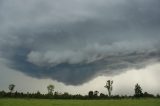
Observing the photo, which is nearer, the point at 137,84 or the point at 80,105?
the point at 80,105

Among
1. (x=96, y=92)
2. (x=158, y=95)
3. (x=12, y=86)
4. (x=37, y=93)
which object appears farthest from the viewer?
(x=12, y=86)

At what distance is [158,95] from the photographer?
135375 mm

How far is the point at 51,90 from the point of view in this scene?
188 m

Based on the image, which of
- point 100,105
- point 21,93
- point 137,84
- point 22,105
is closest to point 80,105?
point 100,105

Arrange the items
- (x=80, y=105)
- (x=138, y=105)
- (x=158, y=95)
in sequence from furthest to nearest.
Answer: (x=158, y=95) < (x=80, y=105) < (x=138, y=105)

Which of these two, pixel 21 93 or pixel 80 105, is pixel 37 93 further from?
pixel 80 105

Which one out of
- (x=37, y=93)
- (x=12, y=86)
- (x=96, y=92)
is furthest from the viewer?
(x=12, y=86)

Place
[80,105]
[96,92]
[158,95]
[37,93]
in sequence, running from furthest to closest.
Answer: [96,92] → [37,93] → [158,95] → [80,105]

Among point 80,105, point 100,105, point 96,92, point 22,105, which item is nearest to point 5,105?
point 22,105

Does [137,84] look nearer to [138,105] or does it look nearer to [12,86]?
[12,86]

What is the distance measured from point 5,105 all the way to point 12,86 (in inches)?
4351

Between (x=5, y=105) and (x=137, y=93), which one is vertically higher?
(x=137, y=93)

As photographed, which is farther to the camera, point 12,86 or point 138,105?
point 12,86

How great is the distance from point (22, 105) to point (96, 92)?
8832 centimetres
